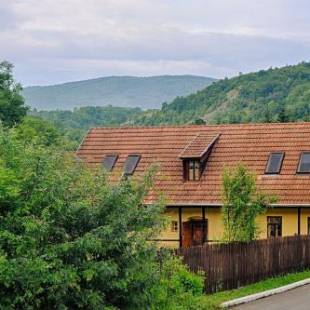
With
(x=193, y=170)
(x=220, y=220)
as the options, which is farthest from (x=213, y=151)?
(x=220, y=220)

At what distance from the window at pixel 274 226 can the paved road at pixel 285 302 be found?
35.0 ft

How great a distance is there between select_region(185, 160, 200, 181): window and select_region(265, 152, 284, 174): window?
10.4ft

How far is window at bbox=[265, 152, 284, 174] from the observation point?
38375 millimetres

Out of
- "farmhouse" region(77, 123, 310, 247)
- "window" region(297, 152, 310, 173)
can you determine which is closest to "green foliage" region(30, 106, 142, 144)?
"farmhouse" region(77, 123, 310, 247)

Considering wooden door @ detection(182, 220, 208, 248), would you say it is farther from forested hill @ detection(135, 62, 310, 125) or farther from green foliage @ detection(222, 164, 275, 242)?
forested hill @ detection(135, 62, 310, 125)

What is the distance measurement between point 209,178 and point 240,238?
11.1 meters

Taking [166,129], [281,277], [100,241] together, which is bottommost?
[281,277]

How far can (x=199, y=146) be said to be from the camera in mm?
40531

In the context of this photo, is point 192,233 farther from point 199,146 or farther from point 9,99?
point 9,99

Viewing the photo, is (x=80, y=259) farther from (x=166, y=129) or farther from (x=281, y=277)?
(x=166, y=129)

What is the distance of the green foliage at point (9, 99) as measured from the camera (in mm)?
59531

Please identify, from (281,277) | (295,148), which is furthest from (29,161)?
(295,148)

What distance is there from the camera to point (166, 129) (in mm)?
43688

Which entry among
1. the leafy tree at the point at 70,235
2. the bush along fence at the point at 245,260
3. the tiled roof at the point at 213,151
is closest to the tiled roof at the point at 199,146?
the tiled roof at the point at 213,151
